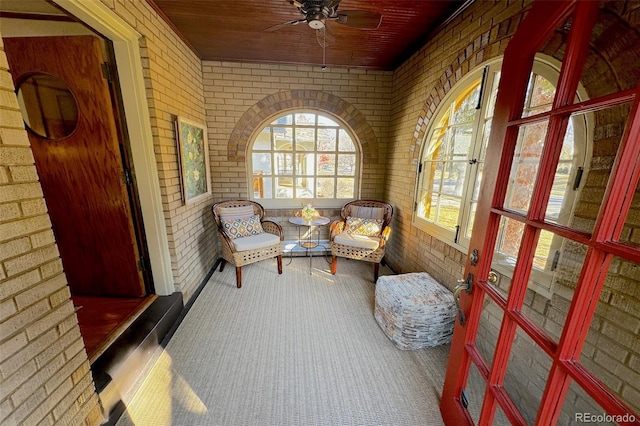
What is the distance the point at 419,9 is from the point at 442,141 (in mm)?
1112

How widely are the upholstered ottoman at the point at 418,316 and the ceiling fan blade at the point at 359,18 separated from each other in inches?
81.4

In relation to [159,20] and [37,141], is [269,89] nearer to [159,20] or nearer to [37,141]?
[159,20]

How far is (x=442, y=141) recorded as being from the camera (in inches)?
91.0

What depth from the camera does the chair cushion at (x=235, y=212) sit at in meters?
→ 2.94

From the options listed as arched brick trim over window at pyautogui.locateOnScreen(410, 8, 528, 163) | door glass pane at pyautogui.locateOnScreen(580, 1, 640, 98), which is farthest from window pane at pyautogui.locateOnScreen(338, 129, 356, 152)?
door glass pane at pyautogui.locateOnScreen(580, 1, 640, 98)

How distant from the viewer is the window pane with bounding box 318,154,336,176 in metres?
3.49

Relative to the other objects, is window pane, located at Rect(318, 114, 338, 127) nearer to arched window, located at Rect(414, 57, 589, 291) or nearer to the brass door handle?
arched window, located at Rect(414, 57, 589, 291)

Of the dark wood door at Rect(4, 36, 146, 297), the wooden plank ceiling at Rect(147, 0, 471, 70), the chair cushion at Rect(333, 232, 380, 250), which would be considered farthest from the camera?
the chair cushion at Rect(333, 232, 380, 250)

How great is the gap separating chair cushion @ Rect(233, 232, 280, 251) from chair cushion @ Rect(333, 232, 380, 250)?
0.78 metres

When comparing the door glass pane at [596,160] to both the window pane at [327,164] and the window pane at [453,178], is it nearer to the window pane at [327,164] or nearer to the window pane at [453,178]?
the window pane at [453,178]

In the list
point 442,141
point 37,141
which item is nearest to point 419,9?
point 442,141

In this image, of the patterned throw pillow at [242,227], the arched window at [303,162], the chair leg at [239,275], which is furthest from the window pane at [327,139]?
the chair leg at [239,275]

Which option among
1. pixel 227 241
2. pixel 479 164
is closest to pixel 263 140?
pixel 227 241

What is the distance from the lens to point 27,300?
0.89 meters
